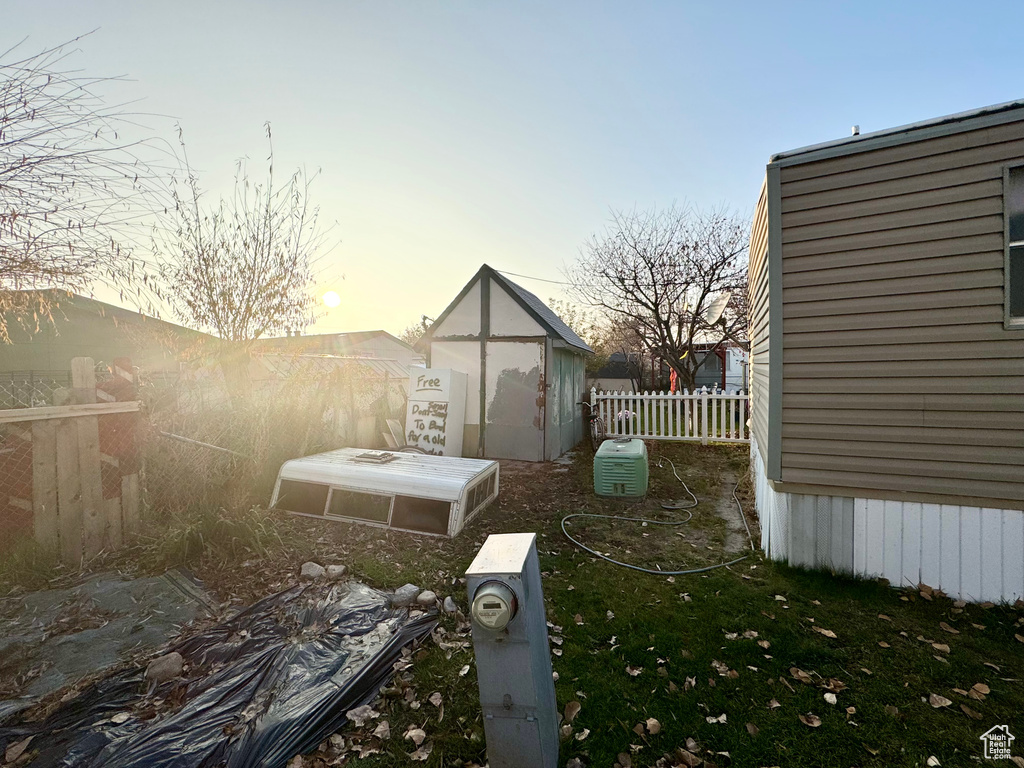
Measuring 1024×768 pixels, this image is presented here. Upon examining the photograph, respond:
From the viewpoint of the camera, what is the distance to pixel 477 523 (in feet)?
19.6

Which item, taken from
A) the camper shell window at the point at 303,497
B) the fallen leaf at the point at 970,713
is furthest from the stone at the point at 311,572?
the fallen leaf at the point at 970,713

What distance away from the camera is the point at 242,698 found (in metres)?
2.66

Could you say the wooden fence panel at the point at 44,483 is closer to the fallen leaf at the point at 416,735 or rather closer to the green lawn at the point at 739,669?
the green lawn at the point at 739,669

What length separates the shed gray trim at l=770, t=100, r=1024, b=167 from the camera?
3602 mm

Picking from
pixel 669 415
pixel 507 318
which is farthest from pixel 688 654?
pixel 669 415

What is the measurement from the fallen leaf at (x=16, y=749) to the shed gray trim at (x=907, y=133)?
22.5 ft

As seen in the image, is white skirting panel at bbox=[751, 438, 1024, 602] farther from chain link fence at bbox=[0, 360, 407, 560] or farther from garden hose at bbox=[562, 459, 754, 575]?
chain link fence at bbox=[0, 360, 407, 560]

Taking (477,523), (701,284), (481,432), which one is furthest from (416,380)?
(701,284)

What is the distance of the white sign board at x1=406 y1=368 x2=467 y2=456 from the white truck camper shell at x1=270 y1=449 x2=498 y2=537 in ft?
10.3

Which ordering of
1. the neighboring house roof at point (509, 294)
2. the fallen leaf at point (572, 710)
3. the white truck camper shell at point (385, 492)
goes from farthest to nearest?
the neighboring house roof at point (509, 294) < the white truck camper shell at point (385, 492) < the fallen leaf at point (572, 710)

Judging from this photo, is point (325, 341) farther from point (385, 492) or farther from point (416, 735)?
point (416, 735)

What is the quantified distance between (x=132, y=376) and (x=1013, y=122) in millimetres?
8740

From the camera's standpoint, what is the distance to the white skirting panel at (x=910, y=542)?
3787mm

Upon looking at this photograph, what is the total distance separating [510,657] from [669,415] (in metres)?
10.5
